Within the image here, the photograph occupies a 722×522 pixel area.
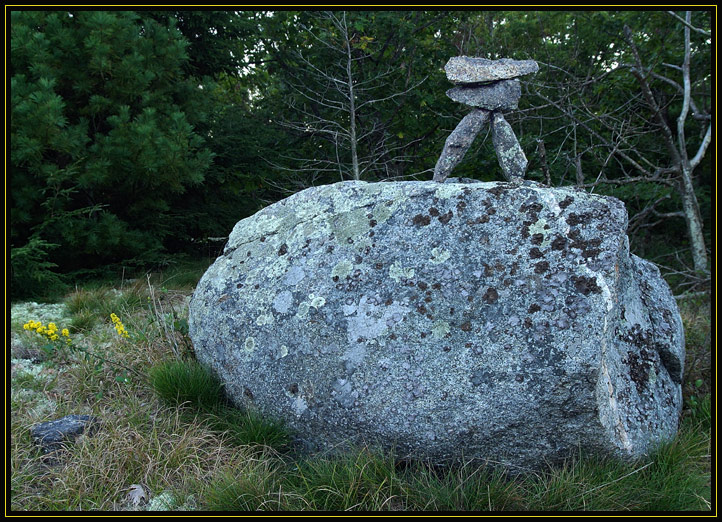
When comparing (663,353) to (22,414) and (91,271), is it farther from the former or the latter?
(91,271)

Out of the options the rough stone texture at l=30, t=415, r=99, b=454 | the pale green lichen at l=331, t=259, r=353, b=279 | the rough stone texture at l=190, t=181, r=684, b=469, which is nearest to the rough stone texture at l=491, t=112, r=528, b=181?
the rough stone texture at l=190, t=181, r=684, b=469

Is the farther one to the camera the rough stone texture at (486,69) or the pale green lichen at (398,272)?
the rough stone texture at (486,69)

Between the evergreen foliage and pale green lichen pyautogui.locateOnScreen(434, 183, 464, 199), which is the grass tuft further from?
the evergreen foliage

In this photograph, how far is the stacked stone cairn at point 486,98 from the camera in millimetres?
3721

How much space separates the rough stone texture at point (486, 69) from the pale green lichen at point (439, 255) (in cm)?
143

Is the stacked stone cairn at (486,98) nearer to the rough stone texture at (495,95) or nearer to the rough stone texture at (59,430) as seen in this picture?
the rough stone texture at (495,95)

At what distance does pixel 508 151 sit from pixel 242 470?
260 centimetres

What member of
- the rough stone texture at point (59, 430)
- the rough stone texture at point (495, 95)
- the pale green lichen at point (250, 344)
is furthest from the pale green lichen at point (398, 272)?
the rough stone texture at point (59, 430)

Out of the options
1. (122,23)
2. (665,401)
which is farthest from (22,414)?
(122,23)

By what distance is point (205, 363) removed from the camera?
3387mm

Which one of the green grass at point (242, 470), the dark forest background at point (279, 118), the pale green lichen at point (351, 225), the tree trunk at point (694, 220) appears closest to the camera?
the green grass at point (242, 470)

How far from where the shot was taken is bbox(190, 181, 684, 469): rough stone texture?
105 inches

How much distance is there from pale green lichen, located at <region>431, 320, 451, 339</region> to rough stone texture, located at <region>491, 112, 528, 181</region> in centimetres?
131

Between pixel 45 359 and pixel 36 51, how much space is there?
3.49m
